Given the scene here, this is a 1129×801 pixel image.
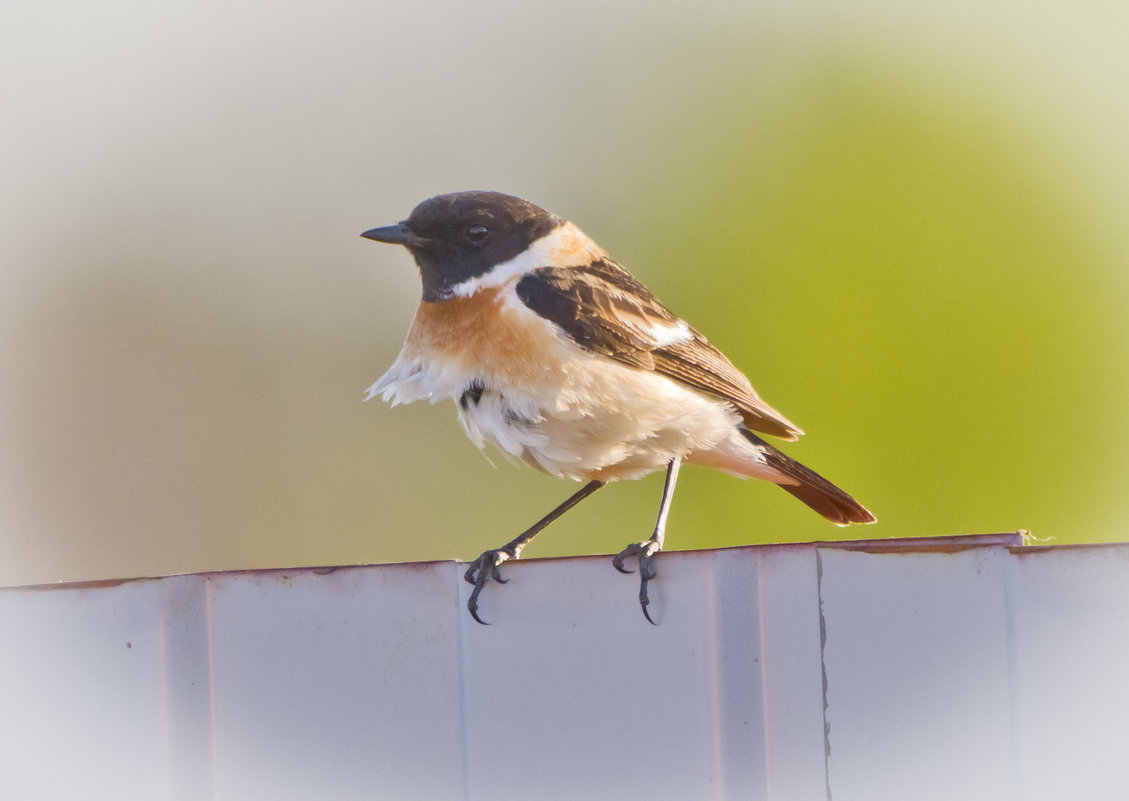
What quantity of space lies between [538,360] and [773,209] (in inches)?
173

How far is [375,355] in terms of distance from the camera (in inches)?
414

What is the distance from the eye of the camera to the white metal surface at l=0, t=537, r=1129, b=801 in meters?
2.21

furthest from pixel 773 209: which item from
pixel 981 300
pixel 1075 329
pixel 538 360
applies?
pixel 538 360

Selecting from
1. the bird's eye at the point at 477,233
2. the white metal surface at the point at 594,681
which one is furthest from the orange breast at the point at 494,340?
the white metal surface at the point at 594,681

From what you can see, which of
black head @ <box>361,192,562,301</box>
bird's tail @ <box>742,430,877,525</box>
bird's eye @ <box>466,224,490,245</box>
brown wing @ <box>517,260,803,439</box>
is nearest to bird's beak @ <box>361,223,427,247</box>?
black head @ <box>361,192,562,301</box>

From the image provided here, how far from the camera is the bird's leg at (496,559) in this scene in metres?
2.64

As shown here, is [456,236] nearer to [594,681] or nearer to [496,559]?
[496,559]

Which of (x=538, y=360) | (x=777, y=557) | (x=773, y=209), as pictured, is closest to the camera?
(x=777, y=557)

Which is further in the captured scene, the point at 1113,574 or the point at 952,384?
the point at 952,384

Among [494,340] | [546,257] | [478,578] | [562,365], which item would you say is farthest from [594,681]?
[546,257]

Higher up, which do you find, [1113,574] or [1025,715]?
[1113,574]

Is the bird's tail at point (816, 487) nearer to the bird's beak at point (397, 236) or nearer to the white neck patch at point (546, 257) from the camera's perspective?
the white neck patch at point (546, 257)

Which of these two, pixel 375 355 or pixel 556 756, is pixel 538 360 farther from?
pixel 375 355

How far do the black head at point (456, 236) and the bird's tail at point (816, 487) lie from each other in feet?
3.82
